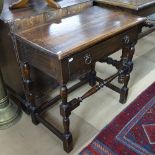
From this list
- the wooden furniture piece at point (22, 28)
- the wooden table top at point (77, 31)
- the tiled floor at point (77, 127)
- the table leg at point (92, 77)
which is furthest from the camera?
the table leg at point (92, 77)

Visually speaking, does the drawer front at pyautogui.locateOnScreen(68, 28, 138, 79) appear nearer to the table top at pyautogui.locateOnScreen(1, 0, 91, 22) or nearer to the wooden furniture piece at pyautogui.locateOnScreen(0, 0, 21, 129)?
the table top at pyautogui.locateOnScreen(1, 0, 91, 22)

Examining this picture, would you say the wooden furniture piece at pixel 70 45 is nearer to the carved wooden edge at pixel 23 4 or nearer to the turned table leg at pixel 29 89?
the turned table leg at pixel 29 89

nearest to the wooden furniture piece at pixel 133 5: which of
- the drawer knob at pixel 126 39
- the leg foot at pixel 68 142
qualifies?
the drawer knob at pixel 126 39

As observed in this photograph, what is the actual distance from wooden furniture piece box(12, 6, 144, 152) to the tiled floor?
85 millimetres

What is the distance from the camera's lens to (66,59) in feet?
3.12

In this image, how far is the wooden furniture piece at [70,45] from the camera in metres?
0.98

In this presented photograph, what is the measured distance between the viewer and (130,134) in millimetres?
1361

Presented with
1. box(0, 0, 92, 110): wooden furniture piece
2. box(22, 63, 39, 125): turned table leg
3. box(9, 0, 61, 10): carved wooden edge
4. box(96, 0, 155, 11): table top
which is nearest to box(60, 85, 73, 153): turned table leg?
box(22, 63, 39, 125): turned table leg

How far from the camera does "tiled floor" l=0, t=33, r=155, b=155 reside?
129cm

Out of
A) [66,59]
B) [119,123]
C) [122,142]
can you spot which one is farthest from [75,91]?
[66,59]

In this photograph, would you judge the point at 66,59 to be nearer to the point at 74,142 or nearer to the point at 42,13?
the point at 42,13

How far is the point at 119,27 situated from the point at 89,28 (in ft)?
0.52

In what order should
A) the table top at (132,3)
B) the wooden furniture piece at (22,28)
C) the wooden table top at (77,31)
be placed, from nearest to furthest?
the wooden table top at (77,31)
the wooden furniture piece at (22,28)
the table top at (132,3)

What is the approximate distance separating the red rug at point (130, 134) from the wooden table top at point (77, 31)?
0.61 m
